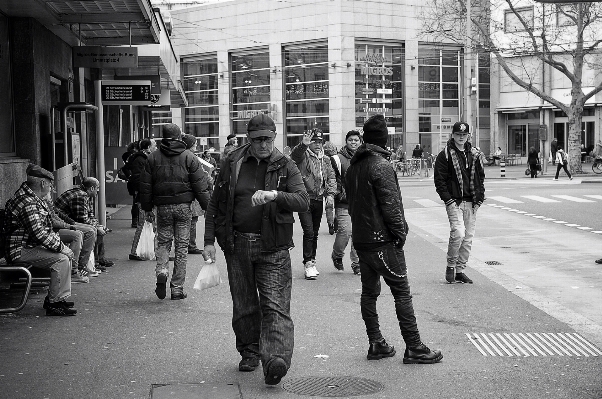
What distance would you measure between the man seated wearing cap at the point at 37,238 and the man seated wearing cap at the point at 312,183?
3209mm

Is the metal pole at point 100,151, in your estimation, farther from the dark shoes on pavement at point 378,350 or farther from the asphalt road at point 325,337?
the dark shoes on pavement at point 378,350

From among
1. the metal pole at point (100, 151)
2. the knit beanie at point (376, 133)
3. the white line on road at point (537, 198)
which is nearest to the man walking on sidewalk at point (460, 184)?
the knit beanie at point (376, 133)

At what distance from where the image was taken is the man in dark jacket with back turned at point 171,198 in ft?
33.2

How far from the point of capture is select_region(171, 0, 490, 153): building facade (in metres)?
58.9

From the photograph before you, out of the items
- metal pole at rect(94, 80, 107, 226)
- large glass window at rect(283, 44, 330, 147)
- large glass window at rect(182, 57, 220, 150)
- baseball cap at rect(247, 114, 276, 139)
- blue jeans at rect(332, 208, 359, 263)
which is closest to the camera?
baseball cap at rect(247, 114, 276, 139)

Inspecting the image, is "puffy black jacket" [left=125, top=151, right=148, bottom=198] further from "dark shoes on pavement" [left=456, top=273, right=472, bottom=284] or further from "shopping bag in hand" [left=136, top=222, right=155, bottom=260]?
"dark shoes on pavement" [left=456, top=273, right=472, bottom=284]

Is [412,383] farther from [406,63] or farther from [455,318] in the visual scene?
[406,63]

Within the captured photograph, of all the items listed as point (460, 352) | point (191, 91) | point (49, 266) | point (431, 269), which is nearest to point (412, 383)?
point (460, 352)

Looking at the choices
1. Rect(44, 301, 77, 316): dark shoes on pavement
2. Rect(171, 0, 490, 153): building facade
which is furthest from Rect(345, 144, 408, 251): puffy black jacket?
Rect(171, 0, 490, 153): building facade

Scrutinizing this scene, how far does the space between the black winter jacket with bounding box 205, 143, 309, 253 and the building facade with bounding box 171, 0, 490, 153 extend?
51.0m

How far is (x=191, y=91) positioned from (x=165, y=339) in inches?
2373

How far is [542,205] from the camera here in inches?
968

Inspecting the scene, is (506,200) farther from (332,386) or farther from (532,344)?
(332,386)

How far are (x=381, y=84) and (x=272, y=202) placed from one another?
53.9 metres
